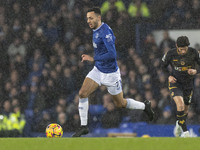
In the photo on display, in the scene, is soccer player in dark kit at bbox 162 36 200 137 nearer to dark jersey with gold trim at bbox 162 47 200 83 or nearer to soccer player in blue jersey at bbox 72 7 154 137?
dark jersey with gold trim at bbox 162 47 200 83

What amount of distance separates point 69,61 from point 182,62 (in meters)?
4.76

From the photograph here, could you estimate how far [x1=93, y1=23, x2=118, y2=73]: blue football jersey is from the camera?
6758 millimetres

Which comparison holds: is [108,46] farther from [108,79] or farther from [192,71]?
[192,71]

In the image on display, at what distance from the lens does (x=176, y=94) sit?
7.69 meters

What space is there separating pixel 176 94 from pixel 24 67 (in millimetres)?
5641

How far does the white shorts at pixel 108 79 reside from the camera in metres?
6.97

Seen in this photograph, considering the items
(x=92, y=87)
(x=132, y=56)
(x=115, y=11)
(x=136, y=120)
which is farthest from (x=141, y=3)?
(x=92, y=87)

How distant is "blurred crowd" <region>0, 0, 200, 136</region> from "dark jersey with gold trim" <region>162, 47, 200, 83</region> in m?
2.16

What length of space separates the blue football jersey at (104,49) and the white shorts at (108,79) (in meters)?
0.06

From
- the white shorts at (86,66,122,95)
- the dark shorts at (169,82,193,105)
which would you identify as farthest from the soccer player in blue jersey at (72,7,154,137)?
the dark shorts at (169,82,193,105)

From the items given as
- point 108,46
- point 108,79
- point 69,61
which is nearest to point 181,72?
point 108,79

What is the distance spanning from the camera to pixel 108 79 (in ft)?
23.2

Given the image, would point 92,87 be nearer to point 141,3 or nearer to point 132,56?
point 132,56

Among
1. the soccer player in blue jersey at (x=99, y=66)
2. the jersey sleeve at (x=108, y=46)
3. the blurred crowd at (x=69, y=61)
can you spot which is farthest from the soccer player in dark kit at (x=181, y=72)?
the blurred crowd at (x=69, y=61)
